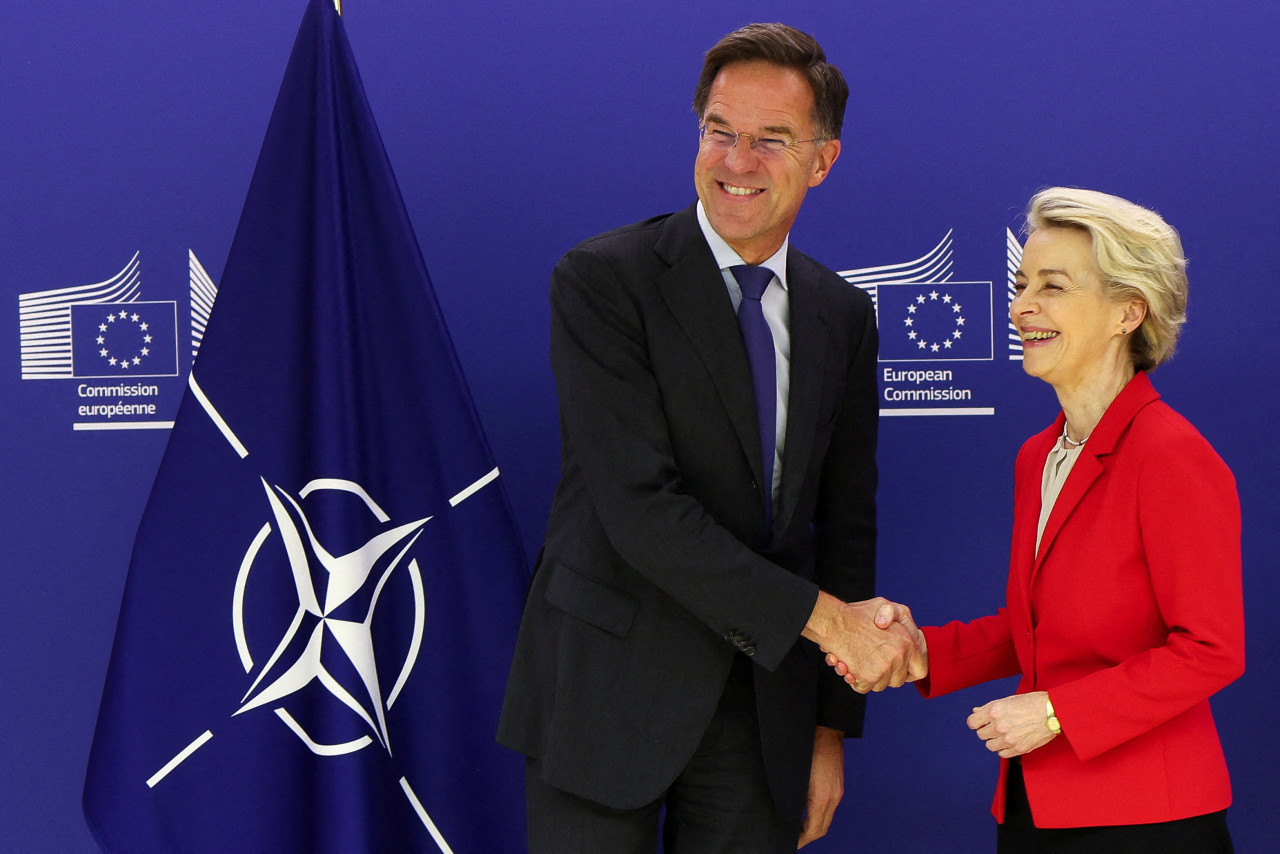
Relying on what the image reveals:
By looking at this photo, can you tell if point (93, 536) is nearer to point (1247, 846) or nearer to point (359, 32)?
point (359, 32)

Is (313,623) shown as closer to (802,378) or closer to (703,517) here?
(703,517)

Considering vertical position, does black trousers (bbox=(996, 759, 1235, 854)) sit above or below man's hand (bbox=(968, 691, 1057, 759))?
below

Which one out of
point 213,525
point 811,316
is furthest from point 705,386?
point 213,525

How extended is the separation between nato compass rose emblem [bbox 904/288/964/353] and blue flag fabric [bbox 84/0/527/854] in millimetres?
1091

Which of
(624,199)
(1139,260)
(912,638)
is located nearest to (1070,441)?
(1139,260)

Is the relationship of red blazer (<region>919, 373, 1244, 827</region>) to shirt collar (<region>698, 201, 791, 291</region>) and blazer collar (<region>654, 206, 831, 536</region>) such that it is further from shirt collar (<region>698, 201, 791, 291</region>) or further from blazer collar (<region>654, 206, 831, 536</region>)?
shirt collar (<region>698, 201, 791, 291</region>)

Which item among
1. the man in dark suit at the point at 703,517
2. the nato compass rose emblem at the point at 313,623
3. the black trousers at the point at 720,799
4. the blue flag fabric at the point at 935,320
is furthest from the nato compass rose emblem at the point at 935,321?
the nato compass rose emblem at the point at 313,623

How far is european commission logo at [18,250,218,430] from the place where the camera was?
2.50 m

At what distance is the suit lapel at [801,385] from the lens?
1655 millimetres

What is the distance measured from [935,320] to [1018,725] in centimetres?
118

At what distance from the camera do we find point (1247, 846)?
2.51 meters

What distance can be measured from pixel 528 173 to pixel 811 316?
39.2 inches

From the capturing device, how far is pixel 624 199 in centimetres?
248

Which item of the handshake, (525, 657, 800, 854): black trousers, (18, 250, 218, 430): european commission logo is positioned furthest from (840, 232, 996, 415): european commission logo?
(18, 250, 218, 430): european commission logo
